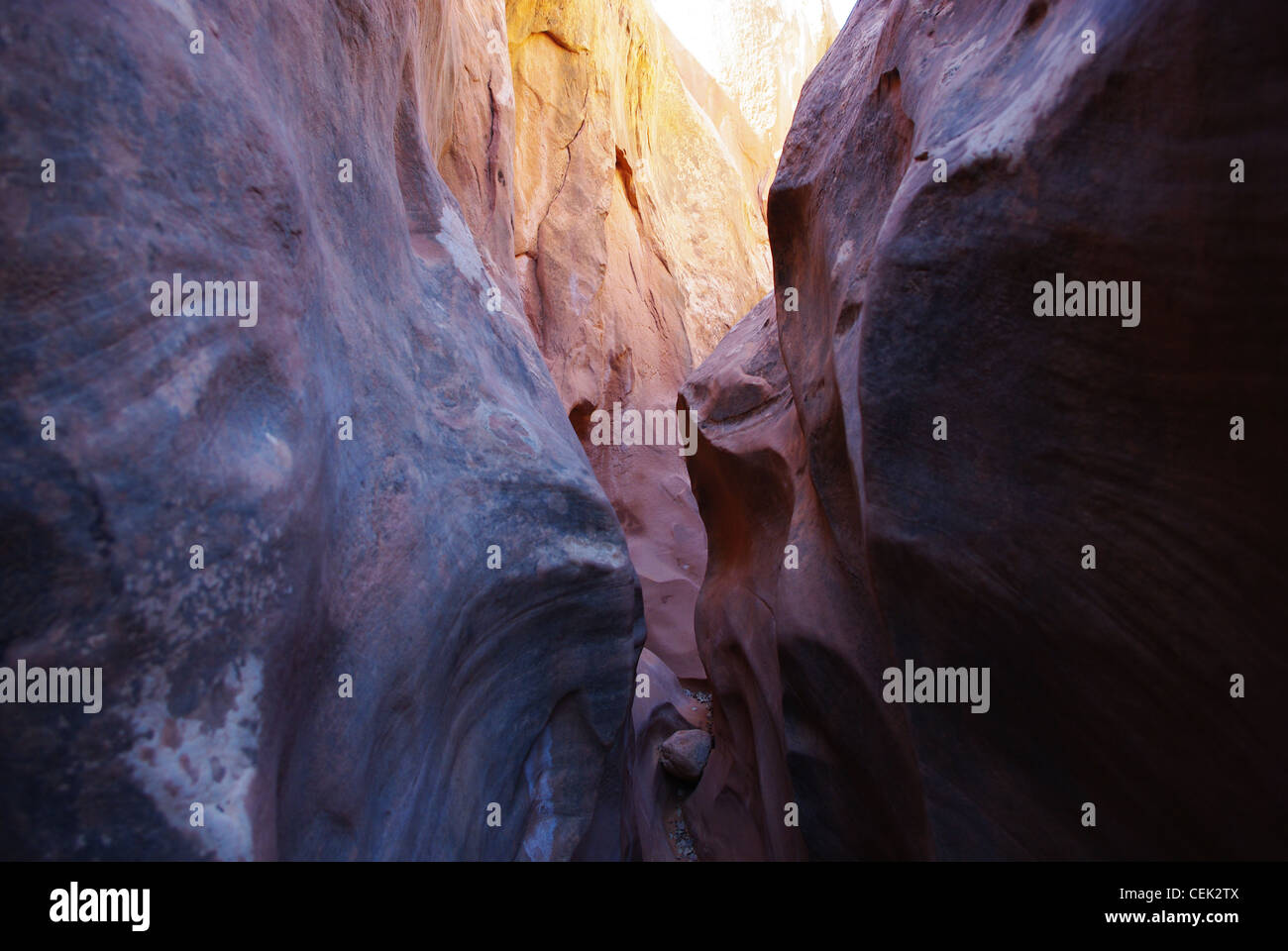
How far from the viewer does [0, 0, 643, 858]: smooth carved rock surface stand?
58.2 inches

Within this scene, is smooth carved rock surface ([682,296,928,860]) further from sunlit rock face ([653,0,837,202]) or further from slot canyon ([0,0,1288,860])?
sunlit rock face ([653,0,837,202])

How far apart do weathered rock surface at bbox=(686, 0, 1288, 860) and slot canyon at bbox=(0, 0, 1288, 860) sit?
0.01 m

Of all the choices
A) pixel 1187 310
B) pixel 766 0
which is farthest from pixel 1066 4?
pixel 766 0

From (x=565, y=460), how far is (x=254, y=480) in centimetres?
172

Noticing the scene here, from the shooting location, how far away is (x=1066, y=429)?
2270 millimetres

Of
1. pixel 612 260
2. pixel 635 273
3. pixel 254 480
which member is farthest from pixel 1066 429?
pixel 635 273

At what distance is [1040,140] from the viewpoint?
82.6 inches

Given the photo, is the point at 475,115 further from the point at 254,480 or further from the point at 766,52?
the point at 766,52

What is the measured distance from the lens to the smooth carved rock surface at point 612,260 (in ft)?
32.8

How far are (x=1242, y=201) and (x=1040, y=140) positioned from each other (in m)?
0.56

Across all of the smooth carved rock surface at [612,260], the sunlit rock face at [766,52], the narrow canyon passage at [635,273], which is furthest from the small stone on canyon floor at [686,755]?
the sunlit rock face at [766,52]

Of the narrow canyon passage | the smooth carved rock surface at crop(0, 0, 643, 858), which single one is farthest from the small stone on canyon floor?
the smooth carved rock surface at crop(0, 0, 643, 858)

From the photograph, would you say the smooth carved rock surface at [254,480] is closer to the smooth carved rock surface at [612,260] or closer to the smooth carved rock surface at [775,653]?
the smooth carved rock surface at [775,653]

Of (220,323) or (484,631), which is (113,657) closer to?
(220,323)
